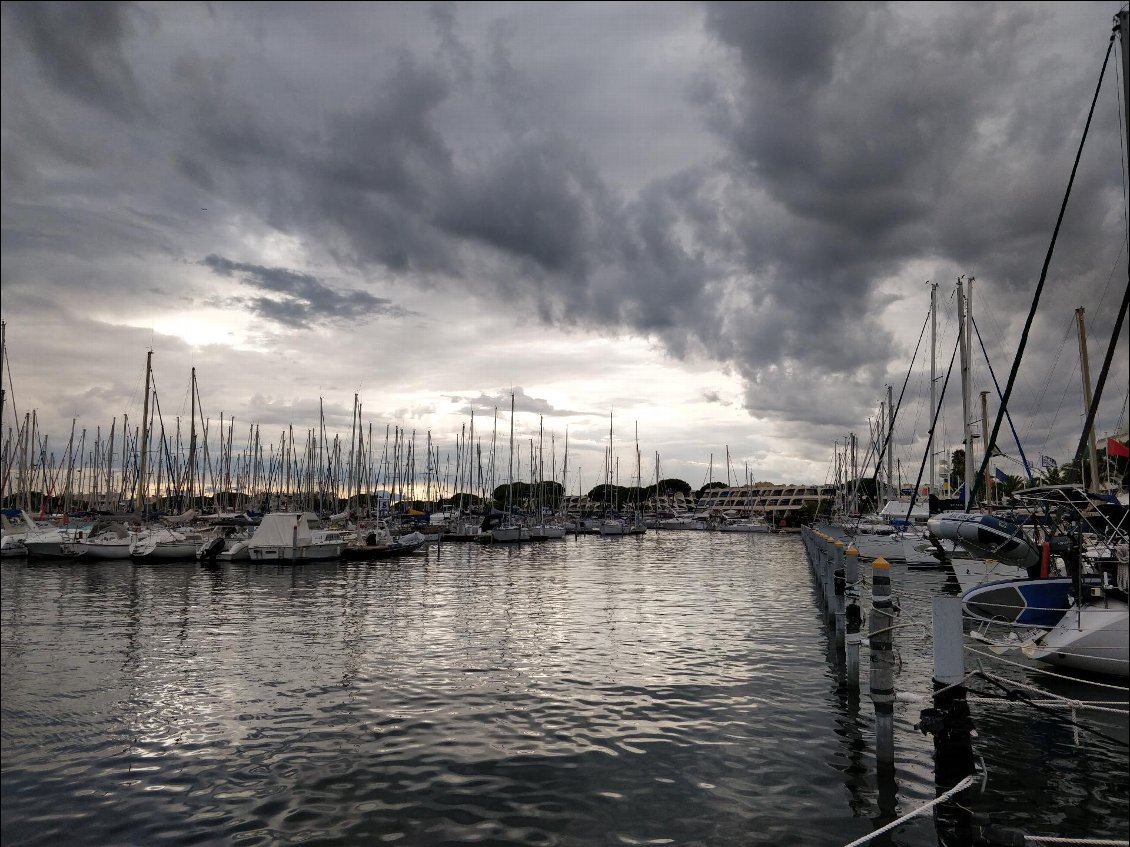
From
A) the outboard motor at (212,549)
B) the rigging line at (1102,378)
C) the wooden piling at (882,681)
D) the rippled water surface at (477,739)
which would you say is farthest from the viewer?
the outboard motor at (212,549)

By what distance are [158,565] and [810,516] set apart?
13058 cm

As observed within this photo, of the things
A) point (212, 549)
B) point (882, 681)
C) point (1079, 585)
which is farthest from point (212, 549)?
point (1079, 585)

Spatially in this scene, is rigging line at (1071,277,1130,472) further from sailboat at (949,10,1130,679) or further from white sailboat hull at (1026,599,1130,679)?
white sailboat hull at (1026,599,1130,679)

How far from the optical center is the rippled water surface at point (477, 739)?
952cm

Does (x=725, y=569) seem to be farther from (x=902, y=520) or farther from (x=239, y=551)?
(x=239, y=551)

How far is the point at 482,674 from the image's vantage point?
58.5 feet

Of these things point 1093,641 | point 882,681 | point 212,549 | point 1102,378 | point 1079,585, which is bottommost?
point 212,549

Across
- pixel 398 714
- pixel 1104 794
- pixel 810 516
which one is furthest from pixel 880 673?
pixel 810 516

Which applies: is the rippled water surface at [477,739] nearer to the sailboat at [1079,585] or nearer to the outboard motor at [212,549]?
the sailboat at [1079,585]

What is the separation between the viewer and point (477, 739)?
12.8 meters

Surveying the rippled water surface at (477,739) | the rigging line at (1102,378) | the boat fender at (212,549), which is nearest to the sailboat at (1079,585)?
the rigging line at (1102,378)

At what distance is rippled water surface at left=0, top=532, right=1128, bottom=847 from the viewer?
Answer: 952cm

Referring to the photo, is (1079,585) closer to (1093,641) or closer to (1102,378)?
(1093,641)

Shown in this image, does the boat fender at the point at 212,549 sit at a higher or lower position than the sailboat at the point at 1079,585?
lower
